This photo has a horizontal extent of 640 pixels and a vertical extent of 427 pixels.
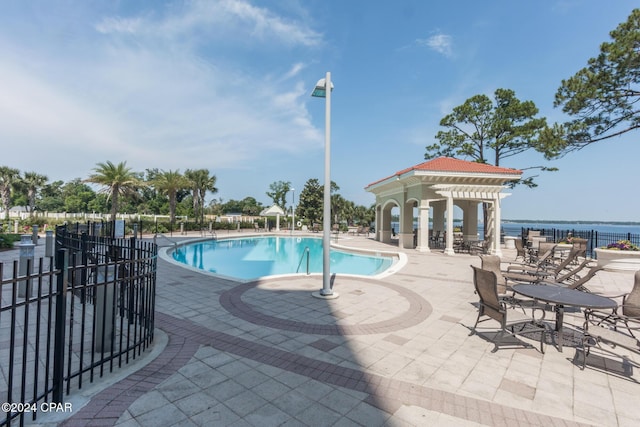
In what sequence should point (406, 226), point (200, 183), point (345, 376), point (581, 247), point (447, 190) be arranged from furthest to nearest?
point (200, 183), point (406, 226), point (447, 190), point (581, 247), point (345, 376)

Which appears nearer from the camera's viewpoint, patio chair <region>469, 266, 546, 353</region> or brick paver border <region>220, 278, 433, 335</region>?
patio chair <region>469, 266, 546, 353</region>

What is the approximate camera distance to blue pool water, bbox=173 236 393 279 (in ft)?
42.6

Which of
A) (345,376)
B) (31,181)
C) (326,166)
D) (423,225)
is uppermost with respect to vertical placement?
(31,181)

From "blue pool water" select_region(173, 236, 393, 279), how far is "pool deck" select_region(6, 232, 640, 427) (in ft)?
17.3

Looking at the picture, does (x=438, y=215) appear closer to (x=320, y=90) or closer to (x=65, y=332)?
(x=320, y=90)

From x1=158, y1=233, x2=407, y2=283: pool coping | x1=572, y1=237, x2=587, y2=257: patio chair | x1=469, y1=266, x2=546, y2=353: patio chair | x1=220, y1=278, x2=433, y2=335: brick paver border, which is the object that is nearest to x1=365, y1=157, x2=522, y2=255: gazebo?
x1=158, y1=233, x2=407, y2=283: pool coping

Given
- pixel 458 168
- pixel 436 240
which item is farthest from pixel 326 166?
pixel 436 240

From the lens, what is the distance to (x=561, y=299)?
4238mm

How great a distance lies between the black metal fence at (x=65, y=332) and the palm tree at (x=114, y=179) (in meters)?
23.8

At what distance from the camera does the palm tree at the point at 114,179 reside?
25.0m

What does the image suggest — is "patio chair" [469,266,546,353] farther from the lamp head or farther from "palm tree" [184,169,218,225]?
"palm tree" [184,169,218,225]

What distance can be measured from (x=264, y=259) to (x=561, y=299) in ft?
45.1

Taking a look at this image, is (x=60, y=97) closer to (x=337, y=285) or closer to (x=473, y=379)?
(x=337, y=285)

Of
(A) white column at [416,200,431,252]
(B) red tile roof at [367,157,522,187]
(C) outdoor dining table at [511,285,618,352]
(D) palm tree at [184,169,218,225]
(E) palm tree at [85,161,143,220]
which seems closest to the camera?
(C) outdoor dining table at [511,285,618,352]
